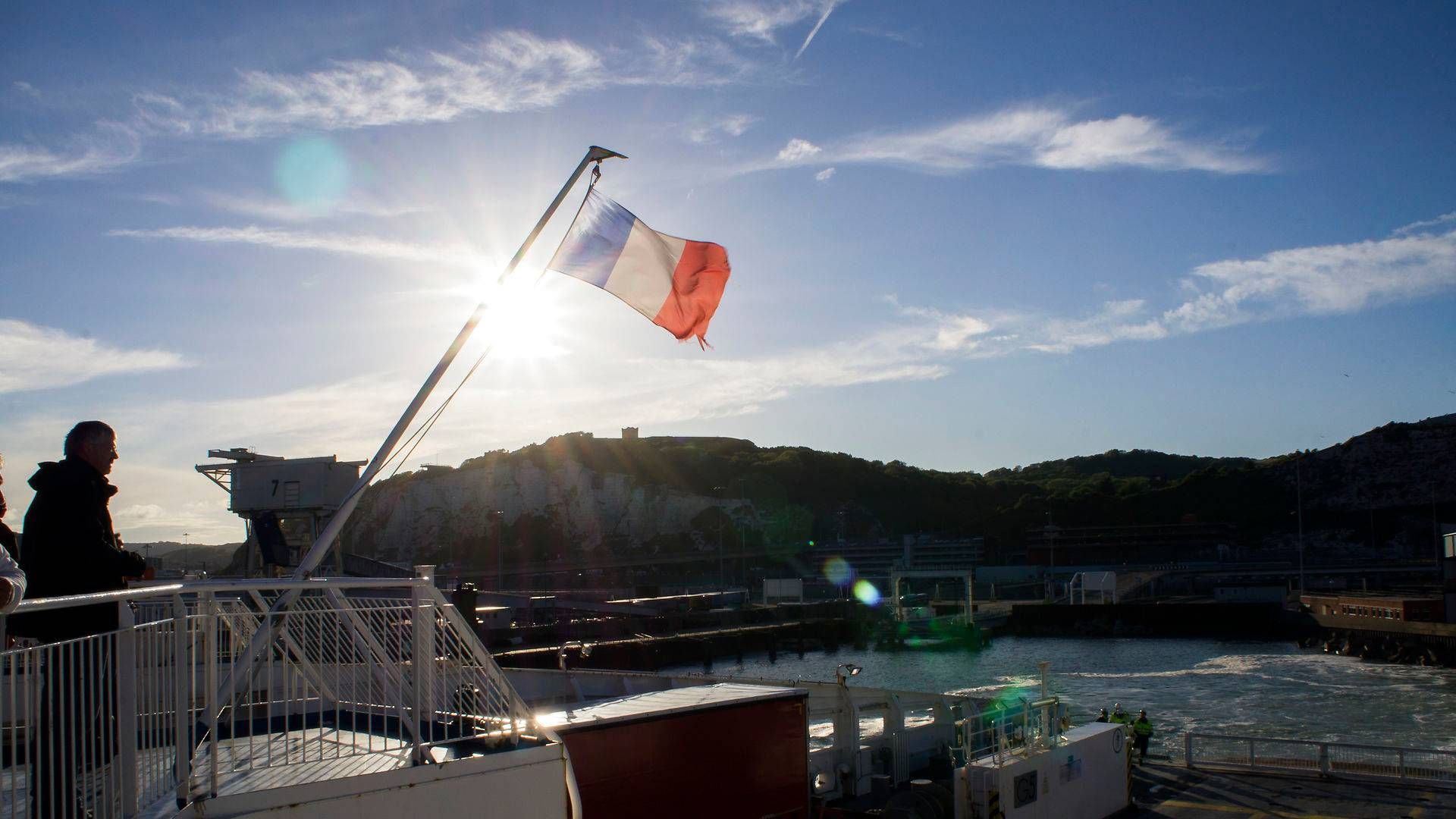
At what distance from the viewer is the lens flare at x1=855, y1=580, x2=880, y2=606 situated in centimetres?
10038

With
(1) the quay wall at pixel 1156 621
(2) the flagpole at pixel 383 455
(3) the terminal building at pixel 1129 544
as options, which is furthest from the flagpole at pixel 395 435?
(3) the terminal building at pixel 1129 544

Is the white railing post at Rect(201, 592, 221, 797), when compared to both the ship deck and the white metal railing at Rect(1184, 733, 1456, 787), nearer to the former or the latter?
the ship deck

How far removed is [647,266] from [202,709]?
5427mm

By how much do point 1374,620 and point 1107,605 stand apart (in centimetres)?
2218

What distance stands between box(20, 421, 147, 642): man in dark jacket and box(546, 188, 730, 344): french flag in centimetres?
515

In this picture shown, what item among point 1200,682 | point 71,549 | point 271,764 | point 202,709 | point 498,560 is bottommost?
point 1200,682

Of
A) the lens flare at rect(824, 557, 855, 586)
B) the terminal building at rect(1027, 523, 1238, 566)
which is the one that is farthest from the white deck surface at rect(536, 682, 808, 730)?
the terminal building at rect(1027, 523, 1238, 566)

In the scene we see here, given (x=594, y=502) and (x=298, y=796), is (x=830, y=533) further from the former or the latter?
(x=298, y=796)

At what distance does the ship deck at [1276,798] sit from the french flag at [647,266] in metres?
12.2

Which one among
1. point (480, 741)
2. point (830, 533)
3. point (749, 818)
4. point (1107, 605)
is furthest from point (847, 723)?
→ point (830, 533)

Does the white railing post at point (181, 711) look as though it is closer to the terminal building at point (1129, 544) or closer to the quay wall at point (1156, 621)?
the quay wall at point (1156, 621)

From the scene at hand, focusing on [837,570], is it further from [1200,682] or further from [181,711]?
[181,711]

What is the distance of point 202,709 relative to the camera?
5957 mm

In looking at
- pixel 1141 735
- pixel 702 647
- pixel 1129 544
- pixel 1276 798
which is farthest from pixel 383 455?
pixel 1129 544
